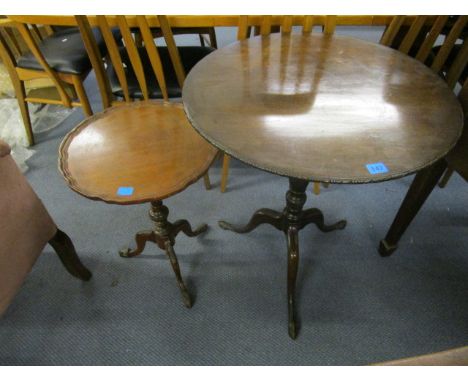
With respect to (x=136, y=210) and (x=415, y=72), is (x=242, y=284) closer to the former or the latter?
(x=136, y=210)

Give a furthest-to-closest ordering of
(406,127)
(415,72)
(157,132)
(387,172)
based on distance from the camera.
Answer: (157,132), (415,72), (406,127), (387,172)

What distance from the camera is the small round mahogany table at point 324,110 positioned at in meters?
0.64

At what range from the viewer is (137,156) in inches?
36.7

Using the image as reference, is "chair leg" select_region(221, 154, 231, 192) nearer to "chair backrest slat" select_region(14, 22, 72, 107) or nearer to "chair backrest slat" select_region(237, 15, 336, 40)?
"chair backrest slat" select_region(237, 15, 336, 40)

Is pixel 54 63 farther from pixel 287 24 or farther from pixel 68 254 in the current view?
pixel 287 24

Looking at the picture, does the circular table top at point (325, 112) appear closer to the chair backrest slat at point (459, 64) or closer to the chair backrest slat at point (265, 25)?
the chair backrest slat at point (265, 25)

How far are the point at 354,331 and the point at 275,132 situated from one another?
90cm

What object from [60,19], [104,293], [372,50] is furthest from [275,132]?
[60,19]

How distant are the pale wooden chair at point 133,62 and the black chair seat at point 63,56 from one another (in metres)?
0.18

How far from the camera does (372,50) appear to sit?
1051 millimetres

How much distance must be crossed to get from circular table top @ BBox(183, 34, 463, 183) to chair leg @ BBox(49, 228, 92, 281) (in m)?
0.74

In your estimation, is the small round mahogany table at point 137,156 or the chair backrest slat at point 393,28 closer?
the small round mahogany table at point 137,156

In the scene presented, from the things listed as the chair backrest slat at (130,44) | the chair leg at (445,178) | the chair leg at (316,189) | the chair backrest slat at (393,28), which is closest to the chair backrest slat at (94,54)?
the chair backrest slat at (130,44)

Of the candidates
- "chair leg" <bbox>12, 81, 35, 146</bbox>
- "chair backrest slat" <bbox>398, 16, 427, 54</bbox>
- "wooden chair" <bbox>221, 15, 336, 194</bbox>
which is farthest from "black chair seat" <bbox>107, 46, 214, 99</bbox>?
"chair backrest slat" <bbox>398, 16, 427, 54</bbox>
